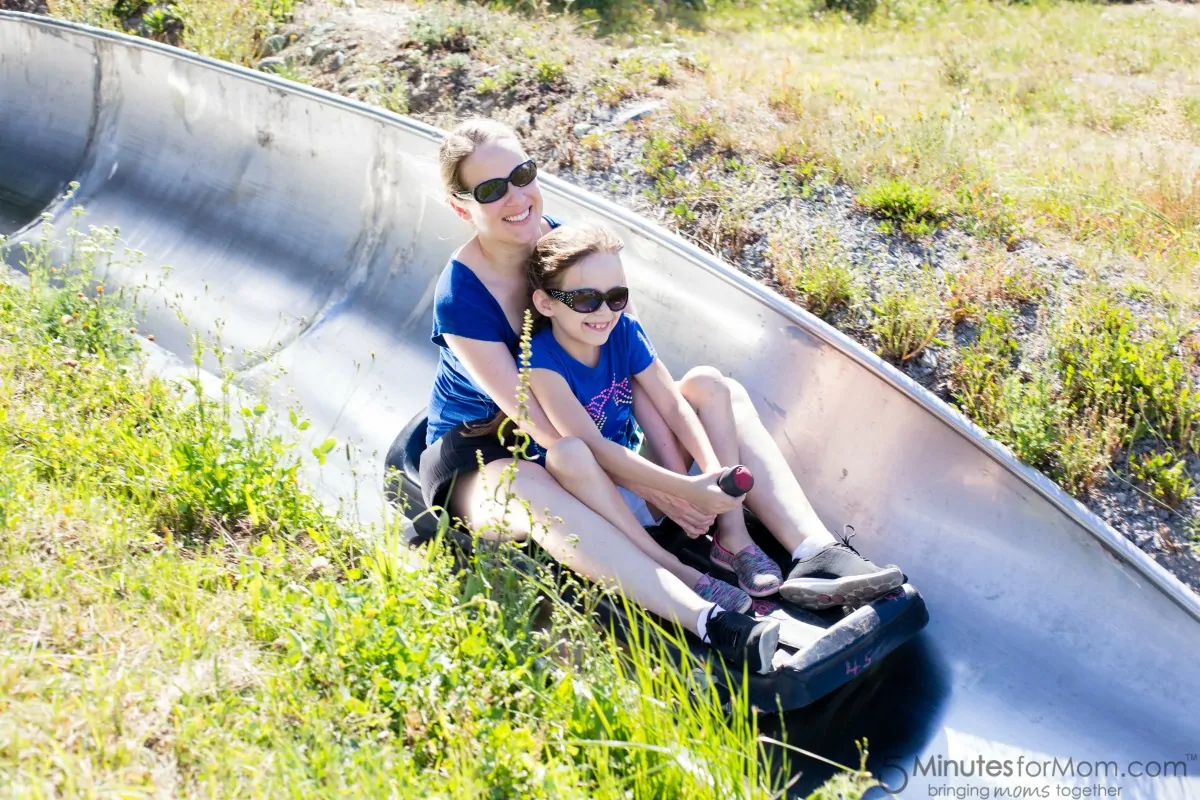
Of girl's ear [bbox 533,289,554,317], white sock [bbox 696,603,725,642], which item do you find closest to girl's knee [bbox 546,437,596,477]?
girl's ear [bbox 533,289,554,317]

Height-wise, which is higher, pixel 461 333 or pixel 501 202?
pixel 501 202

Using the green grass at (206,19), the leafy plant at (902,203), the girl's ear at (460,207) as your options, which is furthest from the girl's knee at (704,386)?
the green grass at (206,19)

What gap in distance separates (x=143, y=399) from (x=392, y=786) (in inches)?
79.2

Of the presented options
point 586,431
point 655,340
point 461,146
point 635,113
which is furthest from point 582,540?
point 635,113

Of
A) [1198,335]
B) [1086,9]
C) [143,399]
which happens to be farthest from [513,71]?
[1086,9]

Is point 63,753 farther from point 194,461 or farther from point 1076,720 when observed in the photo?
point 1076,720

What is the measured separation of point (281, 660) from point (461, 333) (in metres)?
1.02

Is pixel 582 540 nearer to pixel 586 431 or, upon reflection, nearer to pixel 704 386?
pixel 586 431

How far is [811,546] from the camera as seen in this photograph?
2977mm

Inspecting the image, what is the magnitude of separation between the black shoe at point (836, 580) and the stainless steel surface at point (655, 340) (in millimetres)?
373

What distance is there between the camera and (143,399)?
3.59 meters

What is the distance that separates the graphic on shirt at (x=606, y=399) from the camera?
3154mm

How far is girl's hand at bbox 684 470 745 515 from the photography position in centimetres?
289

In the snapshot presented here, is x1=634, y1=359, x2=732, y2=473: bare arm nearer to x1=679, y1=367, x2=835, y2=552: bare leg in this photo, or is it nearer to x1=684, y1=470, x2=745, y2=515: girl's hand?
x1=679, y1=367, x2=835, y2=552: bare leg
